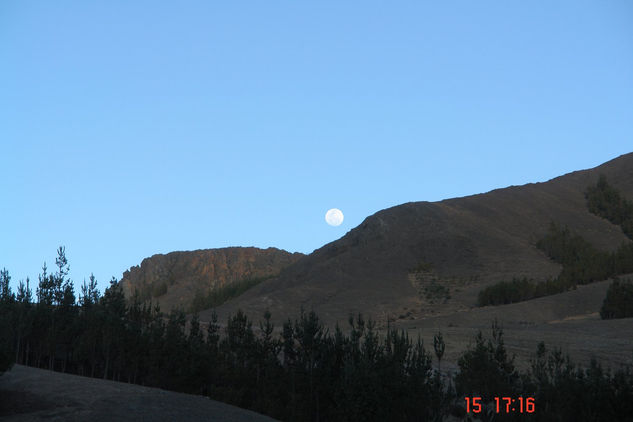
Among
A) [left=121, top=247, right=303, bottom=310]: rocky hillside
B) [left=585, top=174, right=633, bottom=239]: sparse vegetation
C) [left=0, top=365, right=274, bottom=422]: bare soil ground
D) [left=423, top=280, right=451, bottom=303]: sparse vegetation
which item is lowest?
[left=0, top=365, right=274, bottom=422]: bare soil ground

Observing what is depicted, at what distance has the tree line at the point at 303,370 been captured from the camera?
24.3 metres

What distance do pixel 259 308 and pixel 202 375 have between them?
44.5 metres

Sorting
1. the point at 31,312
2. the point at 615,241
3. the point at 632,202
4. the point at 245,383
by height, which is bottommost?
the point at 245,383

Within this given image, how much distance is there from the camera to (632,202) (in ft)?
346

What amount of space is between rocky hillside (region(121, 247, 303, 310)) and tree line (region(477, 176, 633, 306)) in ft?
166

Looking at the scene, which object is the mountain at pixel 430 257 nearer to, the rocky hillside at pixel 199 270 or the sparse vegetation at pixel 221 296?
the sparse vegetation at pixel 221 296

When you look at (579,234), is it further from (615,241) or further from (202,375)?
(202,375)

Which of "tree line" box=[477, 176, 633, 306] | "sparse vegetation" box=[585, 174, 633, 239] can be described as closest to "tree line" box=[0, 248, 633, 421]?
"tree line" box=[477, 176, 633, 306]

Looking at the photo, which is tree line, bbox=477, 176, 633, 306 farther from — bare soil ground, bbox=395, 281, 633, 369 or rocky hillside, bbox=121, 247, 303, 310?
rocky hillside, bbox=121, 247, 303, 310

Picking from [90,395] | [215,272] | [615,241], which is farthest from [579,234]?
[90,395]

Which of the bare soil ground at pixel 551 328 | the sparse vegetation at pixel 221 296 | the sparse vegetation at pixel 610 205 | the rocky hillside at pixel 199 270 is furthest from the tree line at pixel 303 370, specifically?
the rocky hillside at pixel 199 270

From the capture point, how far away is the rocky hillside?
4592 inches

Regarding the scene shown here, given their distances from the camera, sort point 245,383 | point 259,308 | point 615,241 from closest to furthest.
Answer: point 245,383 → point 259,308 → point 615,241

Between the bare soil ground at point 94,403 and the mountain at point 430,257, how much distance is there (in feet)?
149
